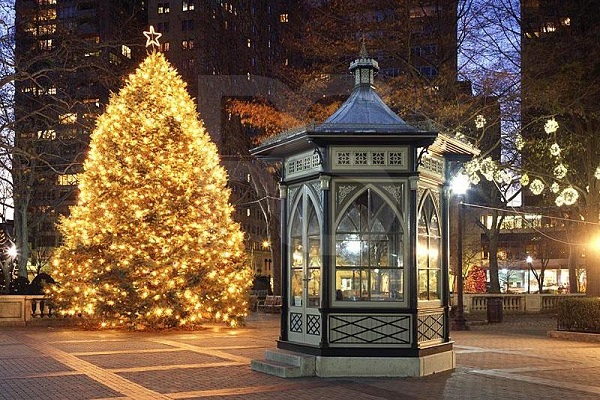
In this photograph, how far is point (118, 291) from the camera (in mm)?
23391

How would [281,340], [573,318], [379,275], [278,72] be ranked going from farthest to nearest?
[278,72]
[573,318]
[281,340]
[379,275]

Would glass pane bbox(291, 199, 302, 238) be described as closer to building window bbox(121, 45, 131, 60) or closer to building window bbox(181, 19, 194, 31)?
building window bbox(121, 45, 131, 60)

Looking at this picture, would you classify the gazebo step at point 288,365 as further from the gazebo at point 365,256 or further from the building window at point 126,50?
the building window at point 126,50

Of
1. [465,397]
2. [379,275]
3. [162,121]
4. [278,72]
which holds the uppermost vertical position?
[278,72]

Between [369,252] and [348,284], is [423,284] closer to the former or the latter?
[369,252]

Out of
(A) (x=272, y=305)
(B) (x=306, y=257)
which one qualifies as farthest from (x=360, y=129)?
(A) (x=272, y=305)

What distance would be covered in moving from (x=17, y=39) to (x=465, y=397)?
68.2 feet

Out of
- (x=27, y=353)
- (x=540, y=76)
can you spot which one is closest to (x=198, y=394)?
(x=27, y=353)

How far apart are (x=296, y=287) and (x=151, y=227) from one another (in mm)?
9998

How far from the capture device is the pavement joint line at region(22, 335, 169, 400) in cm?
1158

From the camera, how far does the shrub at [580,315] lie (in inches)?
858

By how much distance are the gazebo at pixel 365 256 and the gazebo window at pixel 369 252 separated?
18 millimetres

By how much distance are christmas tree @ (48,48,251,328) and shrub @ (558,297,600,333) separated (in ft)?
31.8

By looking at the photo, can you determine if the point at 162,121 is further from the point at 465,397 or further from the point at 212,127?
the point at 465,397
